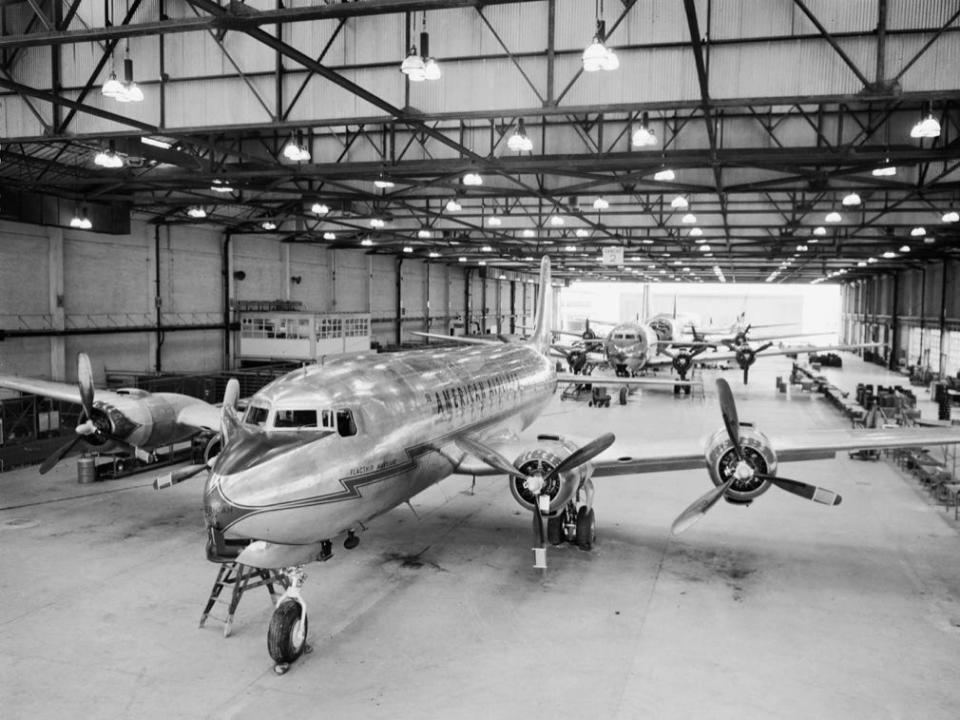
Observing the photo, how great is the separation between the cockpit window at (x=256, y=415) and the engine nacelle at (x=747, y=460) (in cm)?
924

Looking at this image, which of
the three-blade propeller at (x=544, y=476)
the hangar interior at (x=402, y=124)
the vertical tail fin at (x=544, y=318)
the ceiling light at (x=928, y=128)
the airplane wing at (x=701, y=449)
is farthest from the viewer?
the vertical tail fin at (x=544, y=318)

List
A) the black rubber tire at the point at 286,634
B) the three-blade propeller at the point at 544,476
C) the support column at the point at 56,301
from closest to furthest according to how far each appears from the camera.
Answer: the black rubber tire at the point at 286,634 → the three-blade propeller at the point at 544,476 → the support column at the point at 56,301

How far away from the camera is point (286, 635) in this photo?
11234mm

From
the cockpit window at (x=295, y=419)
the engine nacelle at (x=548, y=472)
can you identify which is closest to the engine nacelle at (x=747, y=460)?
the engine nacelle at (x=548, y=472)

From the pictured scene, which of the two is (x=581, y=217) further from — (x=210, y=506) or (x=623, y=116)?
(x=210, y=506)

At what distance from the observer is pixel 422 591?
14.6 meters

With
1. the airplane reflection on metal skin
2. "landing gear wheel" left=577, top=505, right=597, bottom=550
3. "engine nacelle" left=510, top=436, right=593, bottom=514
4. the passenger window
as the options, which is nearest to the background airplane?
the airplane reflection on metal skin

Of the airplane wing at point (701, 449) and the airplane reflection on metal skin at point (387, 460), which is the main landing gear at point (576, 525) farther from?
the airplane wing at point (701, 449)

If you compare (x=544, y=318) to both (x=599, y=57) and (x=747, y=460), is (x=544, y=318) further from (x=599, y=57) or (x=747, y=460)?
(x=599, y=57)

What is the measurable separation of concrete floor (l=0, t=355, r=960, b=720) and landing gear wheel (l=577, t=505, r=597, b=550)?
0.26 m

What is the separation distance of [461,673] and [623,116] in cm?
1927

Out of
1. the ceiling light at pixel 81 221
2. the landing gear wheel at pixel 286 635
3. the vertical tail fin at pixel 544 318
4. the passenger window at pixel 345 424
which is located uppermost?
the ceiling light at pixel 81 221

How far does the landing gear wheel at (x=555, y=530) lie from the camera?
16969mm

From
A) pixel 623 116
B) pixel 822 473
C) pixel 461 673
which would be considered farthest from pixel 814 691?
pixel 623 116
